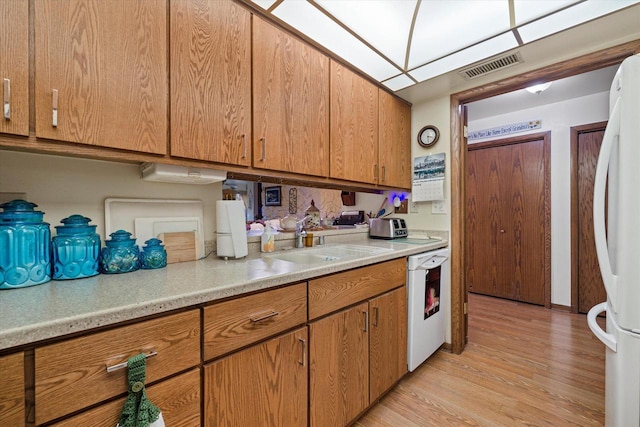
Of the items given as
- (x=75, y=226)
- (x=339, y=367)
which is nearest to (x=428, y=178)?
(x=339, y=367)

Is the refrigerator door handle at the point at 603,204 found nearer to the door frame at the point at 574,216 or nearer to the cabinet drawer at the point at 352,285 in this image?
the cabinet drawer at the point at 352,285

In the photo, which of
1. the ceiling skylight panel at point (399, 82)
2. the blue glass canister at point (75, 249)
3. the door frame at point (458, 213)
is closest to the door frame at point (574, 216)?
the door frame at point (458, 213)

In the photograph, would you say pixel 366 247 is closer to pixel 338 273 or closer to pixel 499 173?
pixel 338 273

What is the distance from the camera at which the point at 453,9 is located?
4.97ft

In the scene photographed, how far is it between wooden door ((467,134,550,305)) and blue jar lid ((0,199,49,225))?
355cm

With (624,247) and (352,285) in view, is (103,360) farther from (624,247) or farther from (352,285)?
(624,247)

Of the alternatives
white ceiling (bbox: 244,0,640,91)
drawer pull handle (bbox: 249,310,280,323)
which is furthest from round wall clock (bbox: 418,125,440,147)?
drawer pull handle (bbox: 249,310,280,323)

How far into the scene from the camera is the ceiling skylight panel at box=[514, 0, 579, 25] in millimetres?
1355

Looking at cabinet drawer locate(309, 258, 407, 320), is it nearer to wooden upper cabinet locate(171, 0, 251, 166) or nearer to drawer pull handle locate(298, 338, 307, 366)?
drawer pull handle locate(298, 338, 307, 366)

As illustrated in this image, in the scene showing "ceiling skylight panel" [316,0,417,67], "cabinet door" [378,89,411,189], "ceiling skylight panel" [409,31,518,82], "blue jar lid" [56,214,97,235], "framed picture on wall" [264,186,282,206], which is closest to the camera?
"blue jar lid" [56,214,97,235]

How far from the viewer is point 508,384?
5.97 ft

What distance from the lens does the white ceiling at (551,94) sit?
8.23 ft

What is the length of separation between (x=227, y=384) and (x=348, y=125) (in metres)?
1.65

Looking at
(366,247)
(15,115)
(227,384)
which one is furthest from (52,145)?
(366,247)
